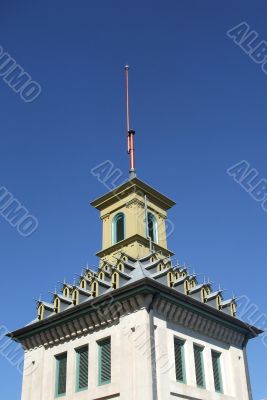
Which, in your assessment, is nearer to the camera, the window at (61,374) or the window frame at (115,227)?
the window at (61,374)

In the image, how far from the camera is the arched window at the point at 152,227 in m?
38.4

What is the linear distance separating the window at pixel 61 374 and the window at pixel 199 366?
791 centimetres

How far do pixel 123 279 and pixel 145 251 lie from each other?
19.4 feet

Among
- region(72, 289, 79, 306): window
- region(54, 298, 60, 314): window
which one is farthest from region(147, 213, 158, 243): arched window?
region(54, 298, 60, 314): window

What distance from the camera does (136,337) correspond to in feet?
90.6

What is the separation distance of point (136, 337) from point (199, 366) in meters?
5.50

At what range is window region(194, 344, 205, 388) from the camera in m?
30.1

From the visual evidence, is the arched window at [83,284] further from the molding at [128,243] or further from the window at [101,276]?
the molding at [128,243]

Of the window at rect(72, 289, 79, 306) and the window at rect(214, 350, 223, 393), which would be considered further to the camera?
the window at rect(72, 289, 79, 306)

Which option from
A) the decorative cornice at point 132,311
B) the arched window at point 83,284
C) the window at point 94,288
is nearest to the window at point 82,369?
the decorative cornice at point 132,311

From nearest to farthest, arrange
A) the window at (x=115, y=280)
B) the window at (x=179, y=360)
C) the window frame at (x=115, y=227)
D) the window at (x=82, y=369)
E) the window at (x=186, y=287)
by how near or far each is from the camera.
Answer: the window at (x=179, y=360) < the window at (x=82, y=369) < the window at (x=115, y=280) < the window at (x=186, y=287) < the window frame at (x=115, y=227)

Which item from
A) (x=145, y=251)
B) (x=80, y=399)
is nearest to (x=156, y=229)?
(x=145, y=251)

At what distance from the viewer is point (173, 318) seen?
2984cm

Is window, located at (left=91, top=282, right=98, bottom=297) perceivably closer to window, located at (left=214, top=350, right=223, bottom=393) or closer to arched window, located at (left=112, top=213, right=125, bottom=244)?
arched window, located at (left=112, top=213, right=125, bottom=244)
